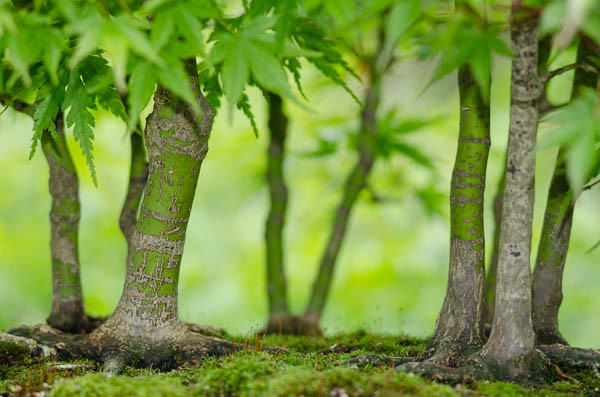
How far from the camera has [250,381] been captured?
1515 millimetres

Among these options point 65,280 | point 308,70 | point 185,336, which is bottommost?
point 185,336

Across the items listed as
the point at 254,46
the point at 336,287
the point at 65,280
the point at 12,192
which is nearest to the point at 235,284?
the point at 336,287

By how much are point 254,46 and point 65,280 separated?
153 centimetres

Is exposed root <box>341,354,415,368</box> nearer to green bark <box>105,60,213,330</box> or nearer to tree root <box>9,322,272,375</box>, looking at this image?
tree root <box>9,322,272,375</box>

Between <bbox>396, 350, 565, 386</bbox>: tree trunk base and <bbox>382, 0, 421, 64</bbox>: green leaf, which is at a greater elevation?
<bbox>382, 0, 421, 64</bbox>: green leaf

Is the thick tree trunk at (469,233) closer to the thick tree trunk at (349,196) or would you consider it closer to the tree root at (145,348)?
the tree root at (145,348)

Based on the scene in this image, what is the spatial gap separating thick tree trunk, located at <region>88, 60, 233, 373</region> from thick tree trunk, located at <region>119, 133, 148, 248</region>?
39 cm

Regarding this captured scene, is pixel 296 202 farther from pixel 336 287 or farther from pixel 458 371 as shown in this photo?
pixel 458 371

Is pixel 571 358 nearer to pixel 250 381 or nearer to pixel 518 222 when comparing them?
Result: pixel 518 222

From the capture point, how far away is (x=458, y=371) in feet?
5.39

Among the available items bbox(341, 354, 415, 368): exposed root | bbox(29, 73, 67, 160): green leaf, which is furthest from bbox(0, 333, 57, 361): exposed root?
bbox(341, 354, 415, 368): exposed root

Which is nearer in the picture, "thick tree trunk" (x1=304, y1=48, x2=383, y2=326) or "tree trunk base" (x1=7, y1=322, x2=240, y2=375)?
"tree trunk base" (x1=7, y1=322, x2=240, y2=375)

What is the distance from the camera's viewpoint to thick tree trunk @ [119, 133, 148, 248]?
7.41 feet

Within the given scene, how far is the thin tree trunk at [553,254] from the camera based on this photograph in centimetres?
197
